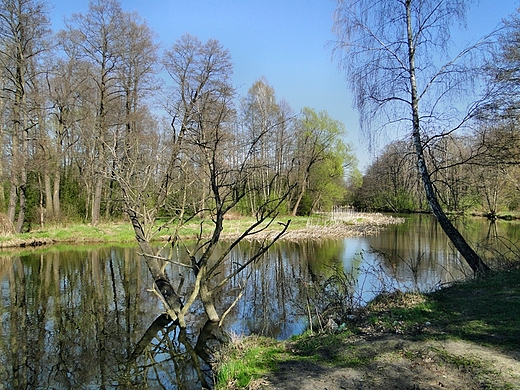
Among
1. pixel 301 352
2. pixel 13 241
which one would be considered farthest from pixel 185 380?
pixel 13 241

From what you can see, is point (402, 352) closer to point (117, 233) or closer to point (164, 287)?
point (164, 287)

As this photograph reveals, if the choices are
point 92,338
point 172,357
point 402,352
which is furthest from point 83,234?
point 402,352

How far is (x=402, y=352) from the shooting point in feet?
13.4

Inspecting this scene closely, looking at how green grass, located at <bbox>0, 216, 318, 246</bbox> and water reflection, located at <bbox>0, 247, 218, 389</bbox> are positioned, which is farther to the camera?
green grass, located at <bbox>0, 216, 318, 246</bbox>

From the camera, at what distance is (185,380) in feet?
17.0

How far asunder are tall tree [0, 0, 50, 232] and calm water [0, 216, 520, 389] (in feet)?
18.3

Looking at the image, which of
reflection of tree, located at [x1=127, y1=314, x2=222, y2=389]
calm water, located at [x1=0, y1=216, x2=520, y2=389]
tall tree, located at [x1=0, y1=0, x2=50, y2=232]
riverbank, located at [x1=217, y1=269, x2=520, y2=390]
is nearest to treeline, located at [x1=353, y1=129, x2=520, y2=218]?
calm water, located at [x1=0, y1=216, x2=520, y2=389]

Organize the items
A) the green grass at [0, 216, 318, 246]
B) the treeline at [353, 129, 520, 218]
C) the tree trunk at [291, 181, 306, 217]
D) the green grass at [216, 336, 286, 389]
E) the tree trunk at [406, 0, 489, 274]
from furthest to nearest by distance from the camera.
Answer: the tree trunk at [291, 181, 306, 217] < the green grass at [0, 216, 318, 246] < the tree trunk at [406, 0, 489, 274] < the treeline at [353, 129, 520, 218] < the green grass at [216, 336, 286, 389]

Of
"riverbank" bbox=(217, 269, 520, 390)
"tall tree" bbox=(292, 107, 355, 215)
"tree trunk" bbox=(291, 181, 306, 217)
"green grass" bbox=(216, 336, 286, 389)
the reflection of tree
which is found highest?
"tall tree" bbox=(292, 107, 355, 215)

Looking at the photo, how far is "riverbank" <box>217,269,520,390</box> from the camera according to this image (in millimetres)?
3533

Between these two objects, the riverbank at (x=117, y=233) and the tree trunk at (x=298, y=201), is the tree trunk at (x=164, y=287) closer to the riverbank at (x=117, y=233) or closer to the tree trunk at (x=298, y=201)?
the riverbank at (x=117, y=233)

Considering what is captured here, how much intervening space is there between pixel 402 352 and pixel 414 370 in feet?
1.38

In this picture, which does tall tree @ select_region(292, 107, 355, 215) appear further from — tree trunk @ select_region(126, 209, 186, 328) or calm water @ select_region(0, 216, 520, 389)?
tree trunk @ select_region(126, 209, 186, 328)

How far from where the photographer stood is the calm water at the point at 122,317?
17.8 feet
